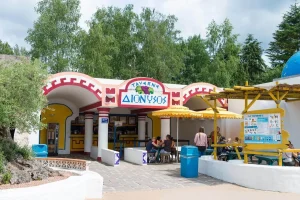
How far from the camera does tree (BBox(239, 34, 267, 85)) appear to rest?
38.4 metres

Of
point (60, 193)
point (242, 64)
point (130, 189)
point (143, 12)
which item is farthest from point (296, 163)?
point (242, 64)

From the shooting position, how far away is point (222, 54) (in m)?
35.6

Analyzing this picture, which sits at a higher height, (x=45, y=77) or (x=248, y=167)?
(x=45, y=77)

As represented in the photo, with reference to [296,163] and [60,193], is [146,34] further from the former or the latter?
[60,193]

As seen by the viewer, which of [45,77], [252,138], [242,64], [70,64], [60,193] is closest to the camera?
[60,193]

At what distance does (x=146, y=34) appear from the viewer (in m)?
33.1

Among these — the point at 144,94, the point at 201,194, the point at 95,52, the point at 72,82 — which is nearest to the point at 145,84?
the point at 144,94

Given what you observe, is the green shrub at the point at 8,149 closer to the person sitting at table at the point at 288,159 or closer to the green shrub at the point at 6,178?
the green shrub at the point at 6,178

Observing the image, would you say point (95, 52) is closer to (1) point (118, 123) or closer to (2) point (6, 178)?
(1) point (118, 123)

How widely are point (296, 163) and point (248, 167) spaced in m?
1.66

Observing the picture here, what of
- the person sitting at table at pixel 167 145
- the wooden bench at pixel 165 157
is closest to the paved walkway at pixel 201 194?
the person sitting at table at pixel 167 145

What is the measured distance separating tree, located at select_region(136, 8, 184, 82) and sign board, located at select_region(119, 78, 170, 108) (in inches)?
656

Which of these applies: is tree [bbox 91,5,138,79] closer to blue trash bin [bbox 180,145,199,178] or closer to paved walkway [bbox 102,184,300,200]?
blue trash bin [bbox 180,145,199,178]

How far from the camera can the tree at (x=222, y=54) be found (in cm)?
3394
